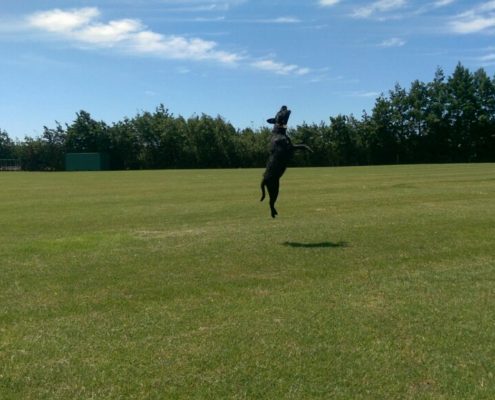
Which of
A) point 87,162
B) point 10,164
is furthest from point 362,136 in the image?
point 10,164

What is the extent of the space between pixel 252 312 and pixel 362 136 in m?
93.9

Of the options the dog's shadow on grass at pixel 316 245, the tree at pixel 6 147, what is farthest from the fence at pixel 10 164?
the dog's shadow on grass at pixel 316 245

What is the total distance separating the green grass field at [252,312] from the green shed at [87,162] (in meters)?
94.4

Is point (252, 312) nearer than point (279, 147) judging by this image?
Yes

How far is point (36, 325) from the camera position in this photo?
8.34 meters

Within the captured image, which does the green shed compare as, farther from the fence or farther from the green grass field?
the green grass field

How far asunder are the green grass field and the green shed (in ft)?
310

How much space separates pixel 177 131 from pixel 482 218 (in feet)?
313

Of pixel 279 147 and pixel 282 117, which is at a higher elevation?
pixel 282 117

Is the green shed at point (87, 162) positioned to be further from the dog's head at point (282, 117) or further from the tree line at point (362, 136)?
the dog's head at point (282, 117)

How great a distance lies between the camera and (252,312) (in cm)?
884

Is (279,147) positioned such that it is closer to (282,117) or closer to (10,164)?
(282,117)

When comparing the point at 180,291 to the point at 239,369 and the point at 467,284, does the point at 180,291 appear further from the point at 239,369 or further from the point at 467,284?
the point at 467,284

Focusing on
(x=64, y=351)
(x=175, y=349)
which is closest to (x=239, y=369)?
(x=175, y=349)
